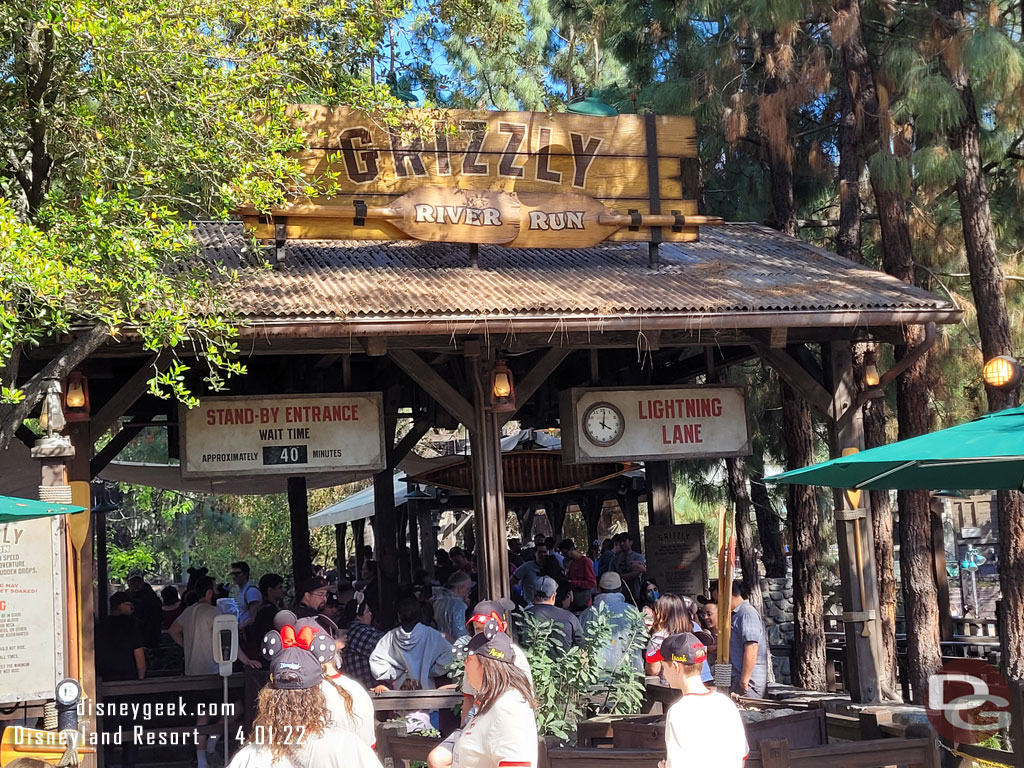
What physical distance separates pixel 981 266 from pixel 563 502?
10524mm

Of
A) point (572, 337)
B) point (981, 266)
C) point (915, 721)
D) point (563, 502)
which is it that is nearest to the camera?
point (915, 721)

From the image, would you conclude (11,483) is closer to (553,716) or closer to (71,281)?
(71,281)

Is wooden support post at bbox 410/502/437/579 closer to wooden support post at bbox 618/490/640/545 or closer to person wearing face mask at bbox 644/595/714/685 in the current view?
wooden support post at bbox 618/490/640/545

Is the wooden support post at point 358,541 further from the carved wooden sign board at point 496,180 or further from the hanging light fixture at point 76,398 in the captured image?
the hanging light fixture at point 76,398

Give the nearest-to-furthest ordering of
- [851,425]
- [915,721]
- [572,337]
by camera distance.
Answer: [915,721] < [572,337] < [851,425]

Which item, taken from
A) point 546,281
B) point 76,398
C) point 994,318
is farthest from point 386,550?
point 994,318

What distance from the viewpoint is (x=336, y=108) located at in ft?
34.1

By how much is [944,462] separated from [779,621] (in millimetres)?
12185

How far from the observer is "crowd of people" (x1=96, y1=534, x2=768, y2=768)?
4.14 m

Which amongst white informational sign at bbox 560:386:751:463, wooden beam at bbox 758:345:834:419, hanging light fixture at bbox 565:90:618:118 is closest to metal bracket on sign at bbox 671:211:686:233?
hanging light fixture at bbox 565:90:618:118

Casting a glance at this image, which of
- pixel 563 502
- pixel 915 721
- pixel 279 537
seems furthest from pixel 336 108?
pixel 279 537

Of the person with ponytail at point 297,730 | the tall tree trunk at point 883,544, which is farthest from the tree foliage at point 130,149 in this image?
the tall tree trunk at point 883,544

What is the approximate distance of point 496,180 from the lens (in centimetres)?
1077

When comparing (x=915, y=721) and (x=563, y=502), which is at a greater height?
(x=563, y=502)
